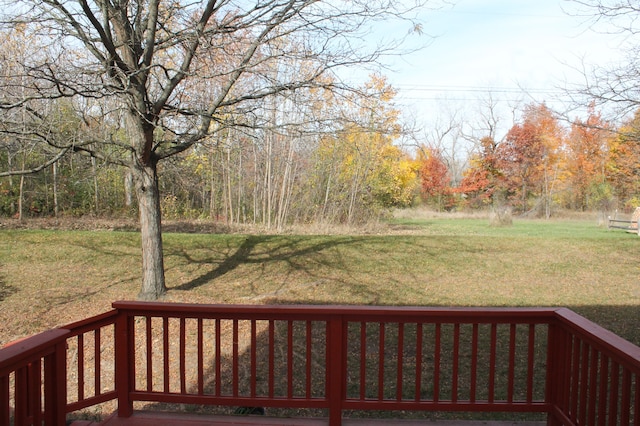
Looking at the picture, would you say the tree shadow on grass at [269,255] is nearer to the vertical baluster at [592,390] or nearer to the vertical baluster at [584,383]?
the vertical baluster at [584,383]

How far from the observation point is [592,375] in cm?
255

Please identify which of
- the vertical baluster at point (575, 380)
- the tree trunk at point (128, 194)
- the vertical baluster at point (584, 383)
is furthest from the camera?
the tree trunk at point (128, 194)

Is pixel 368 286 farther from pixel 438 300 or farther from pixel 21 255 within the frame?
pixel 21 255

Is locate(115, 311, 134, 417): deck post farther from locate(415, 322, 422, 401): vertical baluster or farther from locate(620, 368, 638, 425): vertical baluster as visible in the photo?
locate(620, 368, 638, 425): vertical baluster

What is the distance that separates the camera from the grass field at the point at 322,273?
802 centimetres

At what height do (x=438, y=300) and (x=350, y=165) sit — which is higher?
(x=350, y=165)

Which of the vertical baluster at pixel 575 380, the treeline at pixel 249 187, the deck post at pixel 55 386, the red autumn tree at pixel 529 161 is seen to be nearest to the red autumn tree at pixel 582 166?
the red autumn tree at pixel 529 161

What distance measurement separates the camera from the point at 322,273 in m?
9.66

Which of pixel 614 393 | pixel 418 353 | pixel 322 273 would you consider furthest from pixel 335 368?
Result: pixel 322 273

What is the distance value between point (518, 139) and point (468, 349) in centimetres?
2876

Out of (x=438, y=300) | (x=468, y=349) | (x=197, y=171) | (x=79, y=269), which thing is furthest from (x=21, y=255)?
(x=468, y=349)

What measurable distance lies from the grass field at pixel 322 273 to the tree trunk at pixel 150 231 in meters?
0.38

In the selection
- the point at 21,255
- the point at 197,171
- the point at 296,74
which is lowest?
the point at 21,255

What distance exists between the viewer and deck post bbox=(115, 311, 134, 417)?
10.6 feet
